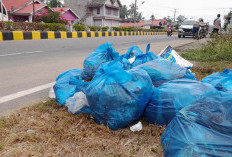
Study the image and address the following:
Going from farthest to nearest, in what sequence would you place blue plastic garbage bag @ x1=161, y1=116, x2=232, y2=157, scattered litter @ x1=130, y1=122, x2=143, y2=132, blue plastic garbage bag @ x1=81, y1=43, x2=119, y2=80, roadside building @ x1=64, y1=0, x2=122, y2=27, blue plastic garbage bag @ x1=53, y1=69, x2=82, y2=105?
roadside building @ x1=64, y1=0, x2=122, y2=27 < blue plastic garbage bag @ x1=81, y1=43, x2=119, y2=80 < blue plastic garbage bag @ x1=53, y1=69, x2=82, y2=105 < scattered litter @ x1=130, y1=122, x2=143, y2=132 < blue plastic garbage bag @ x1=161, y1=116, x2=232, y2=157

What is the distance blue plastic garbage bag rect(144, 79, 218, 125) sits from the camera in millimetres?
1682

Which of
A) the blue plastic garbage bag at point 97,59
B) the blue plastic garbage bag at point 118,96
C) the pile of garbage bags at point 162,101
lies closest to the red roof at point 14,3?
the blue plastic garbage bag at point 97,59

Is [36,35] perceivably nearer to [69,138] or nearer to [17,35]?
[17,35]

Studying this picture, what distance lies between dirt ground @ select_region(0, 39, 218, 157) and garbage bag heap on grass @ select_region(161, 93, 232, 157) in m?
0.30

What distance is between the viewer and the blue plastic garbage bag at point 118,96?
168 cm

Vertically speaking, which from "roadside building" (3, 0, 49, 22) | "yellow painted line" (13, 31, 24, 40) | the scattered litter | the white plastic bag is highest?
"roadside building" (3, 0, 49, 22)

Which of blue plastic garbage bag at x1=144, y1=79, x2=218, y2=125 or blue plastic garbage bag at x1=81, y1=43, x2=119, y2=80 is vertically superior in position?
blue plastic garbage bag at x1=81, y1=43, x2=119, y2=80

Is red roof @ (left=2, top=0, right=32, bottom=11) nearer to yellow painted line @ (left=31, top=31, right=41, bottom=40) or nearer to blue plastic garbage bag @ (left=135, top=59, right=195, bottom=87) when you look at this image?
yellow painted line @ (left=31, top=31, right=41, bottom=40)

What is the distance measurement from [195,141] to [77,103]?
1102 millimetres

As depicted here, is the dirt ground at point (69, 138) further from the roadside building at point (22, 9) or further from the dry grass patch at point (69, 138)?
the roadside building at point (22, 9)

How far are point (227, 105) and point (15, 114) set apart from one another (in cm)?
173

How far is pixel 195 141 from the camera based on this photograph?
1.14 metres

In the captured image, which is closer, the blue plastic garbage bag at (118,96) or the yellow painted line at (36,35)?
the blue plastic garbage bag at (118,96)

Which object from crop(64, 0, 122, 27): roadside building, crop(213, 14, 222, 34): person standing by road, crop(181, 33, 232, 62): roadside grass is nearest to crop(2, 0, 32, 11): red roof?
crop(64, 0, 122, 27): roadside building
